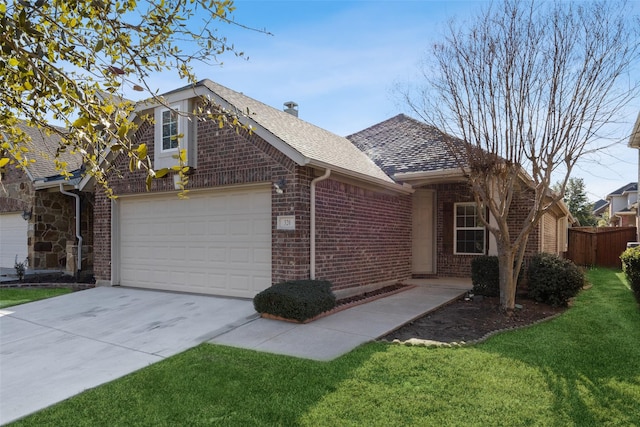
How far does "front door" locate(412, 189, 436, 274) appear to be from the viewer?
42.2 feet

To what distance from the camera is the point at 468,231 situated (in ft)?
41.3

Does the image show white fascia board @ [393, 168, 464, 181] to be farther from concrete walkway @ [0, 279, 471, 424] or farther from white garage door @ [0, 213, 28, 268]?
white garage door @ [0, 213, 28, 268]

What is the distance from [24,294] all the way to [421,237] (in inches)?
441

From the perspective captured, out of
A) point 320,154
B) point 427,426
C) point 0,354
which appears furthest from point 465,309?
point 0,354

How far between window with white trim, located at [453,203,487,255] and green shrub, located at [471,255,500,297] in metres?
2.89

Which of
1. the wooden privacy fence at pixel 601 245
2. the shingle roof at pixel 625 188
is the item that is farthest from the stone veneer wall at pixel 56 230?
the shingle roof at pixel 625 188

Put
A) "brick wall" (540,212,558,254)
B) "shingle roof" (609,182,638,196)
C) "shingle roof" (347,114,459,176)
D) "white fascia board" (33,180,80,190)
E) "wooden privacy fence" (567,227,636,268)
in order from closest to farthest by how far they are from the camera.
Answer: "shingle roof" (347,114,459,176), "white fascia board" (33,180,80,190), "brick wall" (540,212,558,254), "wooden privacy fence" (567,227,636,268), "shingle roof" (609,182,638,196)

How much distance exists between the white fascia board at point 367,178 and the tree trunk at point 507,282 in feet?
10.9

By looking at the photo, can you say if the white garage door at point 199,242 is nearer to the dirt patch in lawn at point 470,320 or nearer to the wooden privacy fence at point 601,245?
the dirt patch in lawn at point 470,320

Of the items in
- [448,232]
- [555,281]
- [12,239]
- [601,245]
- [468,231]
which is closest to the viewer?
[555,281]

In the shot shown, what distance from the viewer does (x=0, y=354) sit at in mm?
6258

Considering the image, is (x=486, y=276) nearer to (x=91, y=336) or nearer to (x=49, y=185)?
(x=91, y=336)

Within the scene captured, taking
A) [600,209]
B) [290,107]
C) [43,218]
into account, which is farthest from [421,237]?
[600,209]

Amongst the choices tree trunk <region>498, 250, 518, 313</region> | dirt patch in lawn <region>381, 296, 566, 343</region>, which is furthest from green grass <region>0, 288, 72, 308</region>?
tree trunk <region>498, 250, 518, 313</region>
